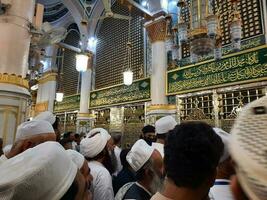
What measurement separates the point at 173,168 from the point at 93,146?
49.9 inches

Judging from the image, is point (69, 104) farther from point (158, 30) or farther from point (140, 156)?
point (140, 156)

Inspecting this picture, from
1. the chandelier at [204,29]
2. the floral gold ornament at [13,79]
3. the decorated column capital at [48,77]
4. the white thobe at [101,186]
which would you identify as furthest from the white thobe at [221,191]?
the decorated column capital at [48,77]

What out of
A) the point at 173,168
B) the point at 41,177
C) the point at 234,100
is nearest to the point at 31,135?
the point at 41,177

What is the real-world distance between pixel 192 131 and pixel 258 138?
20.1 inches

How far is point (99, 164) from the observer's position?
75.5 inches

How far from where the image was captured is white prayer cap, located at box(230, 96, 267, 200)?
0.38 m

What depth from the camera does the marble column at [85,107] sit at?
335 inches

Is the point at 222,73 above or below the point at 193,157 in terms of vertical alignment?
above

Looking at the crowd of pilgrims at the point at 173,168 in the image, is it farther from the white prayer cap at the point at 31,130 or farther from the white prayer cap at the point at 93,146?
the white prayer cap at the point at 93,146

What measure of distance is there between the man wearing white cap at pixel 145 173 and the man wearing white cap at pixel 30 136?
71 cm

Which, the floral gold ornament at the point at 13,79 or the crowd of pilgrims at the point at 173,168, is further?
the floral gold ornament at the point at 13,79

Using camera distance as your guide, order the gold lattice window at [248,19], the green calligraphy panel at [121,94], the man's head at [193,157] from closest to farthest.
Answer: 1. the man's head at [193,157]
2. the gold lattice window at [248,19]
3. the green calligraphy panel at [121,94]

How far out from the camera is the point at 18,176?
0.70 m

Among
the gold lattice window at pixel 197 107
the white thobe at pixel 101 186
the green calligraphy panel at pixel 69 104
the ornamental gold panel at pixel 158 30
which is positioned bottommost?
the white thobe at pixel 101 186
